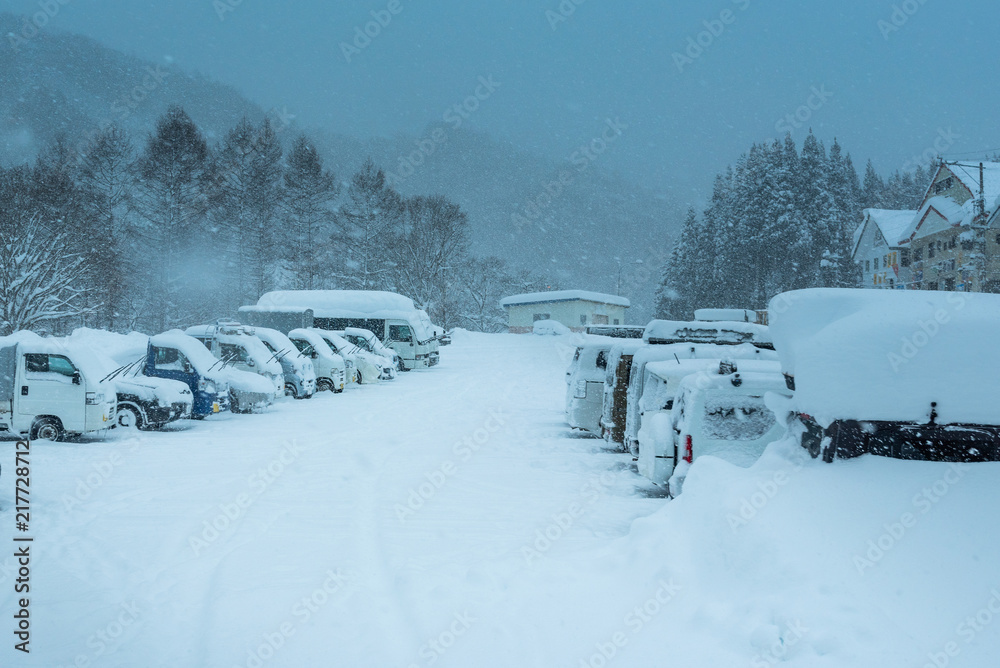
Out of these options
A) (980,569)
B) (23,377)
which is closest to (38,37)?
(23,377)

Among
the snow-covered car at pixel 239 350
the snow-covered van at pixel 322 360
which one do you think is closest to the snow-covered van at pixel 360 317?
the snow-covered van at pixel 322 360

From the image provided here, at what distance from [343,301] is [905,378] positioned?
30674 millimetres

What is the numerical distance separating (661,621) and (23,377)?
1146 centimetres

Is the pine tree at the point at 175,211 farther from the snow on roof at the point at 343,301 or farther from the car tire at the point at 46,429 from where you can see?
the car tire at the point at 46,429

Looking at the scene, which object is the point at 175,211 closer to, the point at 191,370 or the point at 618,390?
the point at 191,370

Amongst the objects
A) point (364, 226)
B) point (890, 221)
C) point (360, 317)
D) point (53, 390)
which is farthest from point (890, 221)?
point (53, 390)

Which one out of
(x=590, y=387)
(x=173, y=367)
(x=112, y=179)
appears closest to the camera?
(x=590, y=387)

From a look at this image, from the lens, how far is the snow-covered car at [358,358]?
75.0ft

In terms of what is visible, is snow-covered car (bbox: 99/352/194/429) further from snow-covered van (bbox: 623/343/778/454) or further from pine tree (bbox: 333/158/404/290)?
pine tree (bbox: 333/158/404/290)

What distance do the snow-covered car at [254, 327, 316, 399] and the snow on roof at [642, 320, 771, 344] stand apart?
987 centimetres

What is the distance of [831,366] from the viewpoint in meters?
4.91

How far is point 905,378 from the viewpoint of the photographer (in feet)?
15.7

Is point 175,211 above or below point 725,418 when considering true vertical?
above

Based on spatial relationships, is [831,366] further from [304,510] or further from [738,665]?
[304,510]
